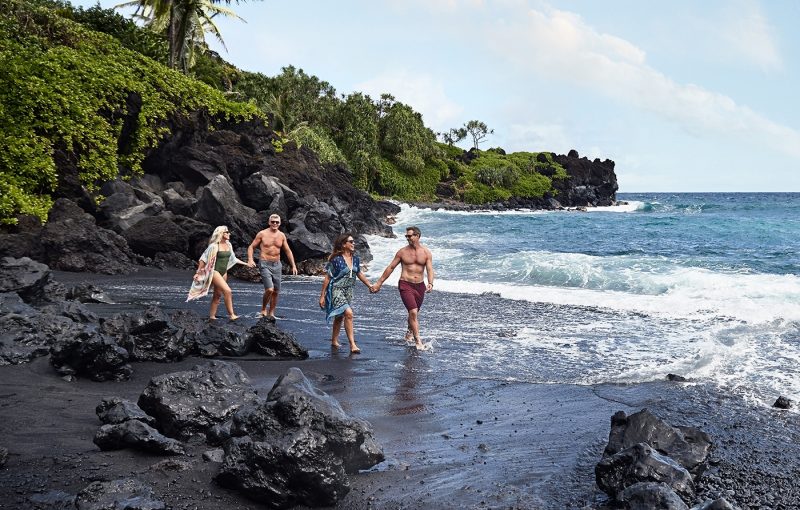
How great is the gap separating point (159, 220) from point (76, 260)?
278 centimetres

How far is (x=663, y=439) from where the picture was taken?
187 inches

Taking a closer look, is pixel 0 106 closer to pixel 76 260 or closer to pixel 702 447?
pixel 76 260

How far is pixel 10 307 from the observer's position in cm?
732

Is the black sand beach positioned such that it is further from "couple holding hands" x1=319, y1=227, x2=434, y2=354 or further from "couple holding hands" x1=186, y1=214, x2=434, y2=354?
"couple holding hands" x1=186, y1=214, x2=434, y2=354

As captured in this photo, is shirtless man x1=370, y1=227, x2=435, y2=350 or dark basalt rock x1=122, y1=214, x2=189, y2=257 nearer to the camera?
shirtless man x1=370, y1=227, x2=435, y2=350

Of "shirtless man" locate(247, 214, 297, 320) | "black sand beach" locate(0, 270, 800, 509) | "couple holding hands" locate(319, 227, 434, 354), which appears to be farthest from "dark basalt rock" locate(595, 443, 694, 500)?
"shirtless man" locate(247, 214, 297, 320)

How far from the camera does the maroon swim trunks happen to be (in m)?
9.16

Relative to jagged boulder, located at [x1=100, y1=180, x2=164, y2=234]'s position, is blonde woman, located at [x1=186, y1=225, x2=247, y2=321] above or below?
below

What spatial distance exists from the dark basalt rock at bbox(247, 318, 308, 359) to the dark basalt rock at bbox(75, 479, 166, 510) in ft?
13.8

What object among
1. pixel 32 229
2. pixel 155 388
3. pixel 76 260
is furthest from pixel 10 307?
pixel 32 229

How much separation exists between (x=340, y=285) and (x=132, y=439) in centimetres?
450

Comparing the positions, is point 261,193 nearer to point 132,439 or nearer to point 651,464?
point 132,439

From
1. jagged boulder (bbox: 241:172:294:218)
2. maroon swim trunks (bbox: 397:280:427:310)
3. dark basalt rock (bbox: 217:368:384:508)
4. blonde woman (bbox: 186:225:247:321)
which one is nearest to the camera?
dark basalt rock (bbox: 217:368:384:508)

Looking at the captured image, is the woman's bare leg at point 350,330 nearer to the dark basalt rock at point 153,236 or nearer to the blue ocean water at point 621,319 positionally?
the blue ocean water at point 621,319
